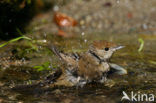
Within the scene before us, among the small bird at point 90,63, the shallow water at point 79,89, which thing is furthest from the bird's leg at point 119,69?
the small bird at point 90,63

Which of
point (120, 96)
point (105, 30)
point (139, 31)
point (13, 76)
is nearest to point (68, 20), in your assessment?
point (105, 30)

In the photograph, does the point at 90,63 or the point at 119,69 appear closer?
the point at 90,63

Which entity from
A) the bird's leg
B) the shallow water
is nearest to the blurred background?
the shallow water

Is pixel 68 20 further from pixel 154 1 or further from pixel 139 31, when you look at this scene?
pixel 154 1

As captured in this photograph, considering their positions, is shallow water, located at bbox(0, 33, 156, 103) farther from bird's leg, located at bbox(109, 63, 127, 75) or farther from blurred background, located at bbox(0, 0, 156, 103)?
bird's leg, located at bbox(109, 63, 127, 75)

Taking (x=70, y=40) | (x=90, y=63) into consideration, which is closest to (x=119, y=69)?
(x=90, y=63)

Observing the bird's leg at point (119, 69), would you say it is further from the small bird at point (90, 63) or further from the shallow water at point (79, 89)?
the small bird at point (90, 63)

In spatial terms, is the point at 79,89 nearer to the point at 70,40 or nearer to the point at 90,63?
the point at 90,63
